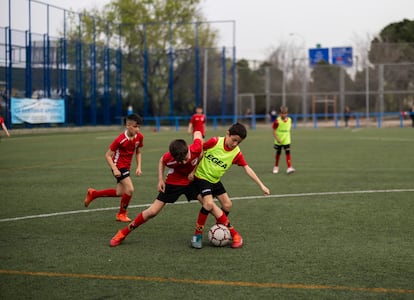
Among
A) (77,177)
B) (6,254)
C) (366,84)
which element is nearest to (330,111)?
(366,84)

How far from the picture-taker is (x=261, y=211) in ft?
31.6

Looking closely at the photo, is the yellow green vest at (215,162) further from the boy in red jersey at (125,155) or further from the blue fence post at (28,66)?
the blue fence post at (28,66)

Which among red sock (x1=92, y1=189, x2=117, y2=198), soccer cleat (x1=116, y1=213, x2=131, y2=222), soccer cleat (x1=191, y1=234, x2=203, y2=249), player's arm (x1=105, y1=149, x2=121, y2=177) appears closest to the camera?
soccer cleat (x1=191, y1=234, x2=203, y2=249)

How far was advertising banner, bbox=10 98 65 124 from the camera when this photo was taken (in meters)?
34.8

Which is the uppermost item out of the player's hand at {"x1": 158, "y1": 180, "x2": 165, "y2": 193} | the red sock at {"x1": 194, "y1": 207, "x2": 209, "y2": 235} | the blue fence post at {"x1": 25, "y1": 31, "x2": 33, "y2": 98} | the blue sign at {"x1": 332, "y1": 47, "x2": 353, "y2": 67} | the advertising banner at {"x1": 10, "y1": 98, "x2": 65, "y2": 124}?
the blue sign at {"x1": 332, "y1": 47, "x2": 353, "y2": 67}

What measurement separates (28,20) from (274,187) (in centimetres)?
2769

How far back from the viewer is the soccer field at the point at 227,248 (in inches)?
219

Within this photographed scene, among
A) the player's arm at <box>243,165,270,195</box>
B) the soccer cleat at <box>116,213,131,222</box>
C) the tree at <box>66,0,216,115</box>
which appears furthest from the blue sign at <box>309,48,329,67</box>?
the player's arm at <box>243,165,270,195</box>

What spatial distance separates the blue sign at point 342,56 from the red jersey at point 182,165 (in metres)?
43.4

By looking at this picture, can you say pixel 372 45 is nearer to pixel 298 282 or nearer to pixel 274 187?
pixel 274 187

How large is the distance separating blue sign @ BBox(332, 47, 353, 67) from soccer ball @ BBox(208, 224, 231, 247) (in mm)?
43513

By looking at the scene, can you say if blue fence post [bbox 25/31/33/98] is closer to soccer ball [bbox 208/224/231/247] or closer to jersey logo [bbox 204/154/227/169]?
jersey logo [bbox 204/154/227/169]

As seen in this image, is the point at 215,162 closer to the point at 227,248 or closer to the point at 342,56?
the point at 227,248

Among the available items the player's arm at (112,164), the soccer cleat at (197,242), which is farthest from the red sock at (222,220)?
the player's arm at (112,164)
